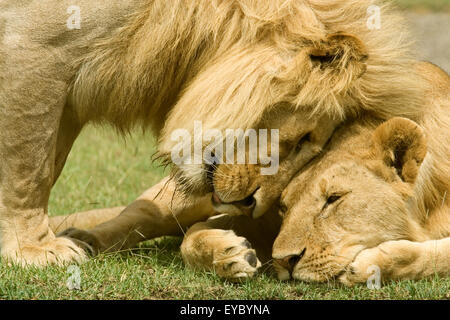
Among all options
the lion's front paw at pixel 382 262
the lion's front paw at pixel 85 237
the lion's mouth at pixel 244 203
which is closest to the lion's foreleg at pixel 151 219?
the lion's front paw at pixel 85 237

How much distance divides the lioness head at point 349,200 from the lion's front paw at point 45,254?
0.88m

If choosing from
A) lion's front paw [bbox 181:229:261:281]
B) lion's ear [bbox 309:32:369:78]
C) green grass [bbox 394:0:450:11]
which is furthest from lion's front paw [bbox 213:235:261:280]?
green grass [bbox 394:0:450:11]

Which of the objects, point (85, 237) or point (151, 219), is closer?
point (85, 237)

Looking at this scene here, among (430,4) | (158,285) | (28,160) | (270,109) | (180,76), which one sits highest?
(430,4)

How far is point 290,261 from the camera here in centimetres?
343

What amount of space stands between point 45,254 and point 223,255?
776 mm

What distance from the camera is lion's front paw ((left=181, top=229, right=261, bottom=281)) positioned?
3.36 metres

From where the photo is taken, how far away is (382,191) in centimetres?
337

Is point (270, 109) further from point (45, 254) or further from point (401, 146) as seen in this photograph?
point (45, 254)

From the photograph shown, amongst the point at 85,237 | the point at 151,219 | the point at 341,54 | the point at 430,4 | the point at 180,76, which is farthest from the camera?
the point at 430,4

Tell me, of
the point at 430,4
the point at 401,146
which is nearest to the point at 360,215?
the point at 401,146

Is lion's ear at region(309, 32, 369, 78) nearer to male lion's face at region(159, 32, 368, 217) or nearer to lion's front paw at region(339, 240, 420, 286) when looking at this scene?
male lion's face at region(159, 32, 368, 217)
